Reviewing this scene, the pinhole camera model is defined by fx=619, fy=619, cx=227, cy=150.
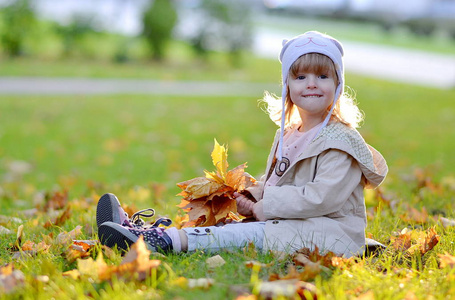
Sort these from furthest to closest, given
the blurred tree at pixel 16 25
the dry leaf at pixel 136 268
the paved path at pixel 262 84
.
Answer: the blurred tree at pixel 16 25
the paved path at pixel 262 84
the dry leaf at pixel 136 268

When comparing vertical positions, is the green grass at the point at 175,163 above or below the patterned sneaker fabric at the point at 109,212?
below

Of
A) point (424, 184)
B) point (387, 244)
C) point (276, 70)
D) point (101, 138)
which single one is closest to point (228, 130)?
point (101, 138)

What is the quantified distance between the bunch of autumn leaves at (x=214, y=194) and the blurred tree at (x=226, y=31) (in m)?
13.2

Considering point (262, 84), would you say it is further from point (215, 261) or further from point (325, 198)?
point (215, 261)

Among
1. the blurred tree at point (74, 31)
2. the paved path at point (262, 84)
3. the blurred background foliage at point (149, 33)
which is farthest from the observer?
the blurred tree at point (74, 31)

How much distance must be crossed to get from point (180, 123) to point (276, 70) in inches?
280

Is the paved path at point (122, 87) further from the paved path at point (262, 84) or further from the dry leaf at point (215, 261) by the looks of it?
the dry leaf at point (215, 261)

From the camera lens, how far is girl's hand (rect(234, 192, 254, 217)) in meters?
3.30

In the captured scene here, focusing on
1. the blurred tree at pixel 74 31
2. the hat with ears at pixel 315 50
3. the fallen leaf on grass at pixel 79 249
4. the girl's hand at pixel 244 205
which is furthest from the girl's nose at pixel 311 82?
the blurred tree at pixel 74 31

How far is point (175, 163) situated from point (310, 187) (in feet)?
14.1

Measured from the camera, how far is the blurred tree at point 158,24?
15.9 meters

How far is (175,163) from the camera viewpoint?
23.4 feet

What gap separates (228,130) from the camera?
8.64m

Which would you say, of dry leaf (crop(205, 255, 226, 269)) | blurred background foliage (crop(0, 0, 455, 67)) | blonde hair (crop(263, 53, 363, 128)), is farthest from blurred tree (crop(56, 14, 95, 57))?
dry leaf (crop(205, 255, 226, 269))
